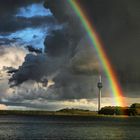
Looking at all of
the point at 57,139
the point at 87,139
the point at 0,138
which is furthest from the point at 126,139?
the point at 0,138

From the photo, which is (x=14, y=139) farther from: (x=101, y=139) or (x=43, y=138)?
(x=101, y=139)

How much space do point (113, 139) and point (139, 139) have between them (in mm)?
9410

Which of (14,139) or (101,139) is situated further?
(101,139)

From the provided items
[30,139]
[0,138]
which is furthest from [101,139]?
[0,138]

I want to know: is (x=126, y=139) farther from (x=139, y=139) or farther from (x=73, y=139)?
(x=73, y=139)

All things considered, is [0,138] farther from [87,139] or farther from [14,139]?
[87,139]

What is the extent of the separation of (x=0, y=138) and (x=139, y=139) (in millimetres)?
40889

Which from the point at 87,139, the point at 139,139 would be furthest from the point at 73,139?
the point at 139,139

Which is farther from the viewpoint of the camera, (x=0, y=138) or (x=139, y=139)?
(x=139, y=139)

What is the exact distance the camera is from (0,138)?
111250 mm

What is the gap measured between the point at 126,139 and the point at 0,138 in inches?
1417

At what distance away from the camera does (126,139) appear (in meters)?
117

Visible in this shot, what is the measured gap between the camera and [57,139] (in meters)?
113

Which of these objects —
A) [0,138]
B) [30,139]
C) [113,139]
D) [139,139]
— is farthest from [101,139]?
[0,138]
